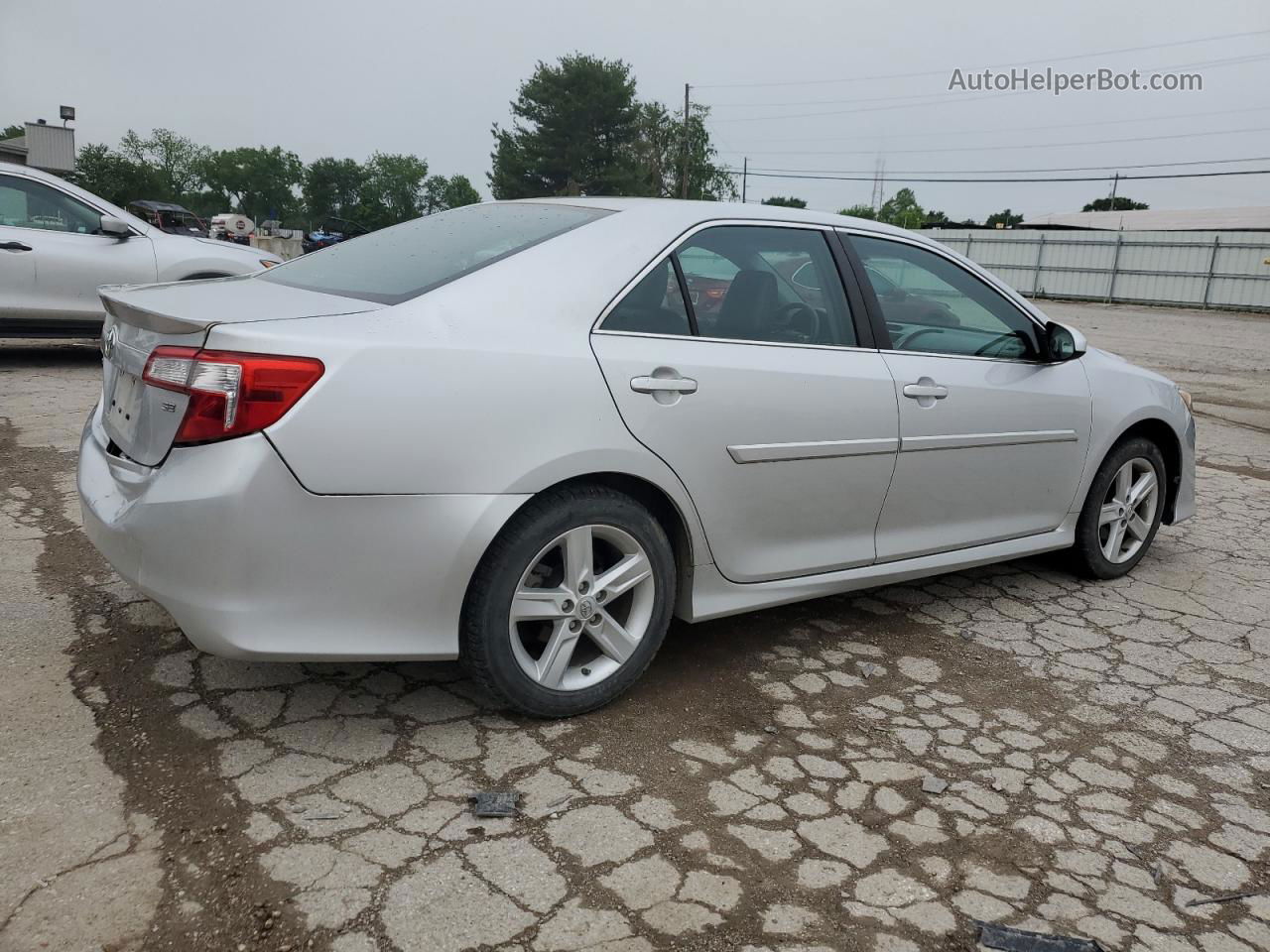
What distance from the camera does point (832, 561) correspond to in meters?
3.47

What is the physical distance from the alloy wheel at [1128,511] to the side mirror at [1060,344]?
716mm

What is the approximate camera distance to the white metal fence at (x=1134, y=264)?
29.1 meters

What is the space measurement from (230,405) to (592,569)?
1080 millimetres

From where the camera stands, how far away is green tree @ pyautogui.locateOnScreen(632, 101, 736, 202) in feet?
226

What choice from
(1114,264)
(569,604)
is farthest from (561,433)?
(1114,264)

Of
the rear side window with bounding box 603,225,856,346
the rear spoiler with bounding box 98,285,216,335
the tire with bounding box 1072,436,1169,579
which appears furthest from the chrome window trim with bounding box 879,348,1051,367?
the rear spoiler with bounding box 98,285,216,335

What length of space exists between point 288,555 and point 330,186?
125983mm

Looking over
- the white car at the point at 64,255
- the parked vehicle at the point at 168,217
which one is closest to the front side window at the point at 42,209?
the white car at the point at 64,255

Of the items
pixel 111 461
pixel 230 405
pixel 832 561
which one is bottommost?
pixel 832 561

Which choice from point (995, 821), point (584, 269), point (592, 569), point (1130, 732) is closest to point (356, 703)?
point (592, 569)

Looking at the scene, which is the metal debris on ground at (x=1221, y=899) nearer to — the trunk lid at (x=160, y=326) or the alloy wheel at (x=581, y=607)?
the alloy wheel at (x=581, y=607)

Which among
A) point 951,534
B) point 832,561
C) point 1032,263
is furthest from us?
point 1032,263

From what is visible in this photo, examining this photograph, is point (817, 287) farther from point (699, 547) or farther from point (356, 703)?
point (356, 703)

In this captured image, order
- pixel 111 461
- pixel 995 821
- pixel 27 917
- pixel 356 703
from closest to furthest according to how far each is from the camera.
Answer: pixel 27 917 → pixel 995 821 → pixel 111 461 → pixel 356 703
